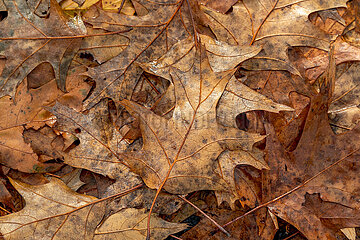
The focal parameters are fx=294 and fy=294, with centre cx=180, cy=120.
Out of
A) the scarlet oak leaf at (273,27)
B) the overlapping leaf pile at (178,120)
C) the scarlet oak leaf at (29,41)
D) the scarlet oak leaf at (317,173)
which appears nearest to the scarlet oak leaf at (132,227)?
the overlapping leaf pile at (178,120)

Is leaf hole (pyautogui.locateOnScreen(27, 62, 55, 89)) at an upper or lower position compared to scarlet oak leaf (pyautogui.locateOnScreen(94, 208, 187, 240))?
upper

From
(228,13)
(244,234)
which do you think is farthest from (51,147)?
(228,13)

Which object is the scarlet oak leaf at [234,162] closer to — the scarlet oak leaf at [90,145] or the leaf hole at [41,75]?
the scarlet oak leaf at [90,145]

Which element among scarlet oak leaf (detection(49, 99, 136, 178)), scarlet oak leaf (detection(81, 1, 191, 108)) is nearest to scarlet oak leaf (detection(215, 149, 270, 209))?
scarlet oak leaf (detection(49, 99, 136, 178))

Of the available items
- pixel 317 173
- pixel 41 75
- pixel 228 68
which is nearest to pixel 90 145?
pixel 41 75

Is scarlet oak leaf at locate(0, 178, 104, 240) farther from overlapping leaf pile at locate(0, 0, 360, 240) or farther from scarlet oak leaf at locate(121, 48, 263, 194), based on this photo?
scarlet oak leaf at locate(121, 48, 263, 194)

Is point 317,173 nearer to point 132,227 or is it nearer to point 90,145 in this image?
point 132,227

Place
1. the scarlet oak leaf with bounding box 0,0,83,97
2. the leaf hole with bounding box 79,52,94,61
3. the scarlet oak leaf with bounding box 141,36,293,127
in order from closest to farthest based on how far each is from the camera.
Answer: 1. the scarlet oak leaf with bounding box 141,36,293,127
2. the scarlet oak leaf with bounding box 0,0,83,97
3. the leaf hole with bounding box 79,52,94,61

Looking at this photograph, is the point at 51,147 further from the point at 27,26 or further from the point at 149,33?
the point at 149,33
